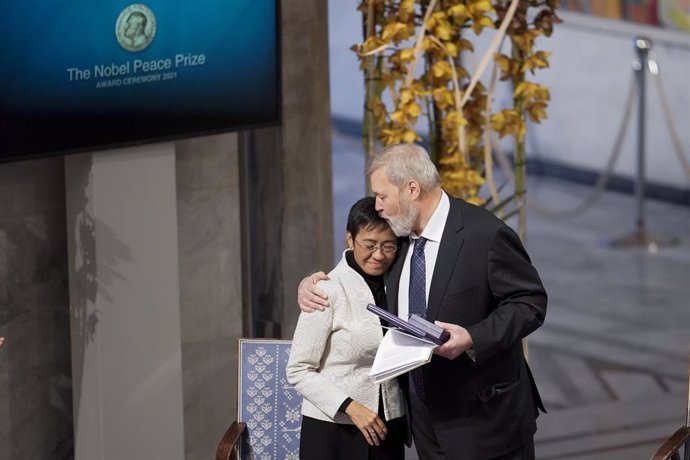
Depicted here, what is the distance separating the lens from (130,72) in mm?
5121

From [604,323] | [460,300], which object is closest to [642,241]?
[604,323]

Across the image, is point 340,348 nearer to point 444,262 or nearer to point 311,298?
point 311,298

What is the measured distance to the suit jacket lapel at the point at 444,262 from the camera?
4.09 m

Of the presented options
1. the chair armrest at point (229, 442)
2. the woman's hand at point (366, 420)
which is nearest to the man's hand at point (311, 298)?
the woman's hand at point (366, 420)

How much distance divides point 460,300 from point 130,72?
64.2 inches

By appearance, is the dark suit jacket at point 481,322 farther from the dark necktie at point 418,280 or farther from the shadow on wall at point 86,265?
the shadow on wall at point 86,265

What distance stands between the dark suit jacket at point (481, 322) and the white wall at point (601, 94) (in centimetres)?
681

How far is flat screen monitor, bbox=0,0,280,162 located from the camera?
482cm

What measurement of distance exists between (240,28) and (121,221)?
0.84m

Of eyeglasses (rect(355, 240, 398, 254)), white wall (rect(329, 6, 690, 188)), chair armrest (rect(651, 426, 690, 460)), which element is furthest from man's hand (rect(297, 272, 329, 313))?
white wall (rect(329, 6, 690, 188))

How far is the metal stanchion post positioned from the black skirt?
607 centimetres

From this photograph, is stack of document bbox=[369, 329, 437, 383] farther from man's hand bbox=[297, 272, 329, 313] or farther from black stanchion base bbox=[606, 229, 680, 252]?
black stanchion base bbox=[606, 229, 680, 252]

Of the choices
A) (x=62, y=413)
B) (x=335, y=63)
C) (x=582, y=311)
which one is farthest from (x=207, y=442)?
(x=335, y=63)

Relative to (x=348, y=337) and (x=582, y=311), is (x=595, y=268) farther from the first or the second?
(x=348, y=337)
